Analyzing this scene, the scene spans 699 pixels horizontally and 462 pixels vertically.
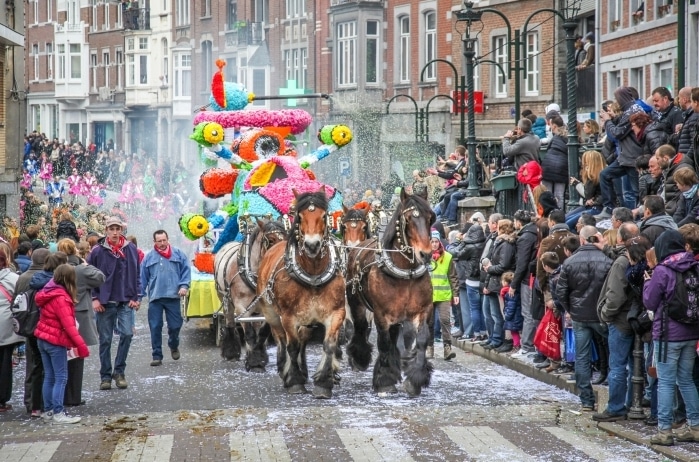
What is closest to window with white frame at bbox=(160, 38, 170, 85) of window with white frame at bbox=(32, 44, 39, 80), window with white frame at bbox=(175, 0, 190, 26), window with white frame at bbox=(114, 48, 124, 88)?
window with white frame at bbox=(175, 0, 190, 26)

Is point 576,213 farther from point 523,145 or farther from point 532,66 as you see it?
point 532,66

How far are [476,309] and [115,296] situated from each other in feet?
18.1

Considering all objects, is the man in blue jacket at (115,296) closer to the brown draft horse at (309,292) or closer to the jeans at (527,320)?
the brown draft horse at (309,292)

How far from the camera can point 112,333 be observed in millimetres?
16172

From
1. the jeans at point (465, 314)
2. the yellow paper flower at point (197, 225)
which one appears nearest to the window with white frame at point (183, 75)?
the yellow paper flower at point (197, 225)

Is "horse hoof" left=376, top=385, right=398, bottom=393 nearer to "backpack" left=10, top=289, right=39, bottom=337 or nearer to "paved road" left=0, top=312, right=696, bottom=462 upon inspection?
"paved road" left=0, top=312, right=696, bottom=462

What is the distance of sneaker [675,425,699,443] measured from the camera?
1171 cm

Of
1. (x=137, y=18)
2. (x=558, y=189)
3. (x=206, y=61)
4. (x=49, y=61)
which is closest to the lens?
(x=558, y=189)

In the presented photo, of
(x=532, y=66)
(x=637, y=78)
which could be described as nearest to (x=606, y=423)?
(x=637, y=78)

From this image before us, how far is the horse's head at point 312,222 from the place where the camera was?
14.7 metres

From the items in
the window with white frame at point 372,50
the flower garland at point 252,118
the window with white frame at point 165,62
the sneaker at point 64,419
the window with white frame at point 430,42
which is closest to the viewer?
the sneaker at point 64,419

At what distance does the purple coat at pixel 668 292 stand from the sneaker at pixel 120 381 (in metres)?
6.51

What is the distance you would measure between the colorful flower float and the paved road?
2.84 meters

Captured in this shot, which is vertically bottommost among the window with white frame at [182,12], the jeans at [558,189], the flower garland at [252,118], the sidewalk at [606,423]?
the sidewalk at [606,423]
